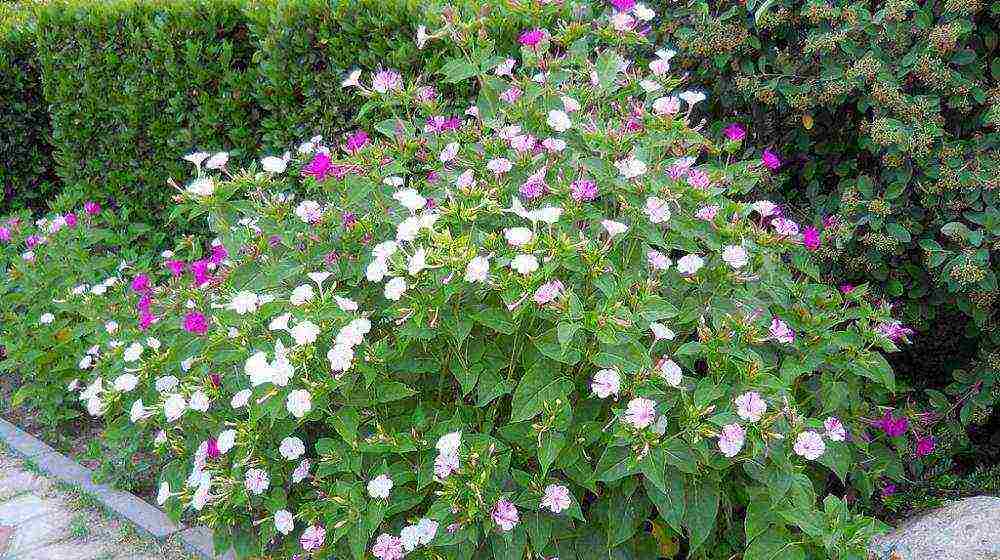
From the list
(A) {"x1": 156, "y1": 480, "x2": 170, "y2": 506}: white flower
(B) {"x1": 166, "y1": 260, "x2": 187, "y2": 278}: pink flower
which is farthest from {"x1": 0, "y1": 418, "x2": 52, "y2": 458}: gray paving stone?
(A) {"x1": 156, "y1": 480, "x2": 170, "y2": 506}: white flower

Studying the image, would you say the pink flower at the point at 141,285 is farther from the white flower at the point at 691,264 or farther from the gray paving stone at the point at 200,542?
the white flower at the point at 691,264

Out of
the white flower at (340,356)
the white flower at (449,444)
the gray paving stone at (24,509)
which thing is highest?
the white flower at (340,356)

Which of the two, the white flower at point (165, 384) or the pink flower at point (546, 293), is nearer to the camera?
the pink flower at point (546, 293)

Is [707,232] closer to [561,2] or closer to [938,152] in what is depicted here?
[938,152]

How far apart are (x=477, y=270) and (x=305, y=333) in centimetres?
48

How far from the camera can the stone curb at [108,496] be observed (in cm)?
305

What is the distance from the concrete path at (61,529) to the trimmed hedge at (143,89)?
6.28 ft

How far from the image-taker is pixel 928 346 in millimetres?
3092

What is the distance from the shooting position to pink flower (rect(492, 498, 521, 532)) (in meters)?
2.10

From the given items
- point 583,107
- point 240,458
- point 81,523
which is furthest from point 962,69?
point 81,523

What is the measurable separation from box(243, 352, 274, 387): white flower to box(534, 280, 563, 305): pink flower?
0.70 metres

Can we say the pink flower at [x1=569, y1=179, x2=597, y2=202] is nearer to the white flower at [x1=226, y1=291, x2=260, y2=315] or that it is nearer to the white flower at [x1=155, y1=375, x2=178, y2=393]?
the white flower at [x1=226, y1=291, x2=260, y2=315]

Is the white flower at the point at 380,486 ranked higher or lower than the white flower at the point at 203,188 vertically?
lower

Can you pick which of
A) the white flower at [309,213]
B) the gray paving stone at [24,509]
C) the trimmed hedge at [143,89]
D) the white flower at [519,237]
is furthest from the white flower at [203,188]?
the trimmed hedge at [143,89]
